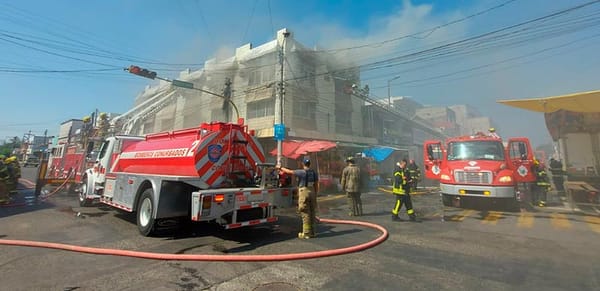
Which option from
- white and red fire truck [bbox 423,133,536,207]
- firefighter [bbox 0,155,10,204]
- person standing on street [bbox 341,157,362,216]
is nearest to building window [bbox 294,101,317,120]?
white and red fire truck [bbox 423,133,536,207]

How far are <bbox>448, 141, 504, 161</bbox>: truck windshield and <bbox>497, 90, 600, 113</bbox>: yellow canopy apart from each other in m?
1.84

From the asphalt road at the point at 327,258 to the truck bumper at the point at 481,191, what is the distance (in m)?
1.04

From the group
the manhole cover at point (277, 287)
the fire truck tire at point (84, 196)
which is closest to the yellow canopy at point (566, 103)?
the manhole cover at point (277, 287)

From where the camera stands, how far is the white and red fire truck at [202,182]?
16.4ft

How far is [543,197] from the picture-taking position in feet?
34.8

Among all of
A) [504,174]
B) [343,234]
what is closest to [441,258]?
[343,234]

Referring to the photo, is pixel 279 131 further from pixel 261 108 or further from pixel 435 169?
pixel 261 108

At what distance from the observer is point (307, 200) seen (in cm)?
558

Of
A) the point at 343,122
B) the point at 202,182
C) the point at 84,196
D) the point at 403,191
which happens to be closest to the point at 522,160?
the point at 403,191

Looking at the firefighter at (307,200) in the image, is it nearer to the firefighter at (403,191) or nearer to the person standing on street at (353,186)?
the person standing on street at (353,186)

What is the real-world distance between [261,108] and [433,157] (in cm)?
1723

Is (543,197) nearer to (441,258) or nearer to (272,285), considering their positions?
(441,258)

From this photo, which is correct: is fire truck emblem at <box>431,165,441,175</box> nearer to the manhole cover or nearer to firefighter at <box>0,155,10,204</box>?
the manhole cover

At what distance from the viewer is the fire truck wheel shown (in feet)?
17.8
